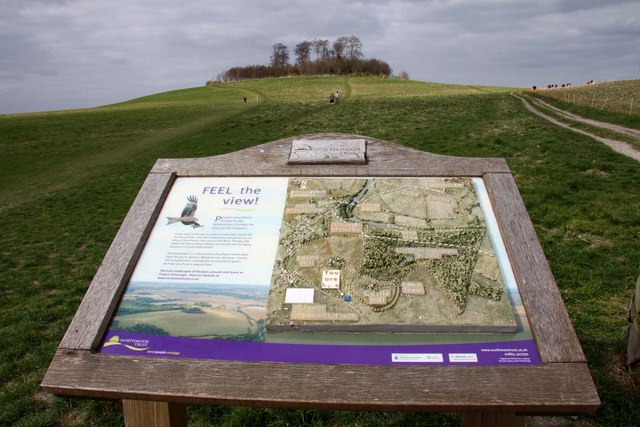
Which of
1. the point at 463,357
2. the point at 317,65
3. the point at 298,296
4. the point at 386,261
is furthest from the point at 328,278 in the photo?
the point at 317,65

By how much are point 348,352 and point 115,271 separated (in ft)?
5.14

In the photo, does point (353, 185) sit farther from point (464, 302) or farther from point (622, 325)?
point (622, 325)

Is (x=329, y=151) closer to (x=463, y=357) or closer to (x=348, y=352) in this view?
(x=348, y=352)

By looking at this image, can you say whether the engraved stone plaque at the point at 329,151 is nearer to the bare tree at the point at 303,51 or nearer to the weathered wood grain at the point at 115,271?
the weathered wood grain at the point at 115,271

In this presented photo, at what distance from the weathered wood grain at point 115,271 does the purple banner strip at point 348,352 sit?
0.19 m

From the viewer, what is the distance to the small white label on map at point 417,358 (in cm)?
231

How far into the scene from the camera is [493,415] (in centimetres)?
265

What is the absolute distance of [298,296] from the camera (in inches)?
103

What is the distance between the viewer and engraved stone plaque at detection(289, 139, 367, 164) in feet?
11.3

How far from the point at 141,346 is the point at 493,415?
2088mm

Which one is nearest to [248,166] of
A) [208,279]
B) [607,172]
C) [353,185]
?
[353,185]

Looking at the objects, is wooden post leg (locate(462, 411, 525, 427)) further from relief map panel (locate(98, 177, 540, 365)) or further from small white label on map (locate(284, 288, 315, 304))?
small white label on map (locate(284, 288, 315, 304))

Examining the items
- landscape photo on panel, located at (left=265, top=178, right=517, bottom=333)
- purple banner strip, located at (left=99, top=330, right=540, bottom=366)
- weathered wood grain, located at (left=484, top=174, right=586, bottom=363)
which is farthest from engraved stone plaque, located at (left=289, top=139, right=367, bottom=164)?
purple banner strip, located at (left=99, top=330, right=540, bottom=366)

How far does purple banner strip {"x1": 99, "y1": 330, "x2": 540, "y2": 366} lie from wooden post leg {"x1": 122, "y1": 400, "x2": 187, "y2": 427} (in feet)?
1.46
